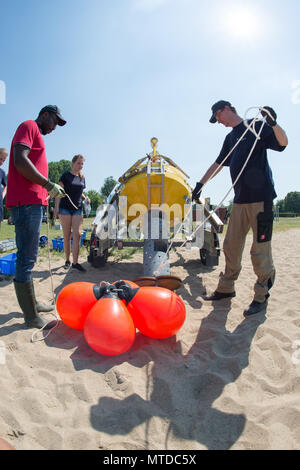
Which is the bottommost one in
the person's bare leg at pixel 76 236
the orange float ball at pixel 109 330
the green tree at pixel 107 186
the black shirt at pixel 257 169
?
the orange float ball at pixel 109 330

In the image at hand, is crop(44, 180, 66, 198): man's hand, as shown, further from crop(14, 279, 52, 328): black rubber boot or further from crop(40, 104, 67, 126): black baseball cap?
crop(14, 279, 52, 328): black rubber boot

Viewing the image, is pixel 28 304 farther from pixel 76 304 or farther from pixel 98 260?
pixel 98 260

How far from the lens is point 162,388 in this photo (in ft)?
6.44

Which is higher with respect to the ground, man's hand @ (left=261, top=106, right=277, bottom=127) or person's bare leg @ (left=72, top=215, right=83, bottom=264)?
man's hand @ (left=261, top=106, right=277, bottom=127)

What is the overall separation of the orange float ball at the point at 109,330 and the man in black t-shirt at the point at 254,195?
1.61m

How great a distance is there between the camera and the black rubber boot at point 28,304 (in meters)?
2.73

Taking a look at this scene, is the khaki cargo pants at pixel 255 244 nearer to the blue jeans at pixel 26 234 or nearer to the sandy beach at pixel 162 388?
the sandy beach at pixel 162 388

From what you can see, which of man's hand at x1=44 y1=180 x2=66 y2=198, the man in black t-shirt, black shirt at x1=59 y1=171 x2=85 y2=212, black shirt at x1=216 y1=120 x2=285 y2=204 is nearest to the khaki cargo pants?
the man in black t-shirt

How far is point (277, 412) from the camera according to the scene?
1.71m

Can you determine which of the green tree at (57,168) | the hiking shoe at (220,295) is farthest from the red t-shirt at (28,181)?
the green tree at (57,168)

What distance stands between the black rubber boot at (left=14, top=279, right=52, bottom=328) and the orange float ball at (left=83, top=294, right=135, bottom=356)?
0.83 m

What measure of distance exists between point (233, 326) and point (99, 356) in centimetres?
148

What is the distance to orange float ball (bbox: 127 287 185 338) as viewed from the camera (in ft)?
7.91

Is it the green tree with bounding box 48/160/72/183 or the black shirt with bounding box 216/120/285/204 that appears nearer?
the black shirt with bounding box 216/120/285/204
